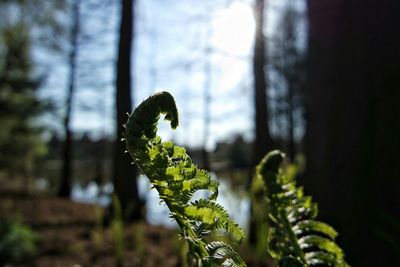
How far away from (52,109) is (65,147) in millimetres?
1696

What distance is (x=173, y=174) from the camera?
46.7 inches

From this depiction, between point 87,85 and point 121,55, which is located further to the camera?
point 87,85

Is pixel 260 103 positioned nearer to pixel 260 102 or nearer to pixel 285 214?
pixel 260 102

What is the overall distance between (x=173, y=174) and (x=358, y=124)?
1.97 metres

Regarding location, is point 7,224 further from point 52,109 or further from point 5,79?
point 52,109

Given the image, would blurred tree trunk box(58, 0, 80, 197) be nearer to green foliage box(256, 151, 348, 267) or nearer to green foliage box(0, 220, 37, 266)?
green foliage box(0, 220, 37, 266)

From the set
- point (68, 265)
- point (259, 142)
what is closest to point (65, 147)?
point (259, 142)

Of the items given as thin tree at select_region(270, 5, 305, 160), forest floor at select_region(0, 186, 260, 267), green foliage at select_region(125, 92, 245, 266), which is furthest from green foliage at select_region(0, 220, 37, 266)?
thin tree at select_region(270, 5, 305, 160)

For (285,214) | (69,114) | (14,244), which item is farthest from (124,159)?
(69,114)

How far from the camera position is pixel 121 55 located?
8570mm

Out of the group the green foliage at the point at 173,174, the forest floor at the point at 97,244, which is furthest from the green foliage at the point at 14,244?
the green foliage at the point at 173,174

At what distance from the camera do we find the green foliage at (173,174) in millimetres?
1163

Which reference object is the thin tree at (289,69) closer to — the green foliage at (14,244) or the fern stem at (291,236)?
the green foliage at (14,244)

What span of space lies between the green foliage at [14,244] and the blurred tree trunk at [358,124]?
3555 millimetres
